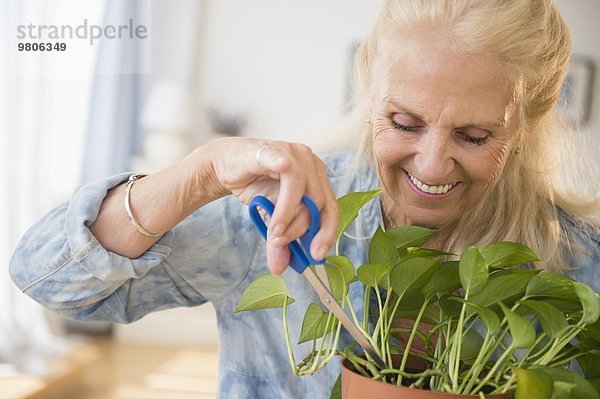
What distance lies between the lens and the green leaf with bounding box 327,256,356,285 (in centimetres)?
87

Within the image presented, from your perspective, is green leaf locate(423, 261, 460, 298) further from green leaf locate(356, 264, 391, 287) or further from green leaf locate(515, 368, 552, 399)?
green leaf locate(515, 368, 552, 399)

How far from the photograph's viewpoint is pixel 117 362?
12.9 ft

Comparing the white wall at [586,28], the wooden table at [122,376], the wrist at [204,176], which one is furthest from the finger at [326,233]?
the white wall at [586,28]

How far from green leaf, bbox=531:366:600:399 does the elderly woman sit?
1.15ft

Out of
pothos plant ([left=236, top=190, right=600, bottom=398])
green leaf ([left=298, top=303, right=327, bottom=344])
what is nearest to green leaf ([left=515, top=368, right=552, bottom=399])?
pothos plant ([left=236, top=190, right=600, bottom=398])

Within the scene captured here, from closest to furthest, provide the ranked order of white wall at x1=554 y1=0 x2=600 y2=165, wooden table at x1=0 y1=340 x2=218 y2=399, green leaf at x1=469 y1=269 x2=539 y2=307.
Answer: green leaf at x1=469 y1=269 x2=539 y2=307 → wooden table at x1=0 y1=340 x2=218 y2=399 → white wall at x1=554 y1=0 x2=600 y2=165

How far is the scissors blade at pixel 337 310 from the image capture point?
0.81 m

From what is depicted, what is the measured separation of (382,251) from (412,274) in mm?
70

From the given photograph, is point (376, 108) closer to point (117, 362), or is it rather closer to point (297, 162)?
point (297, 162)

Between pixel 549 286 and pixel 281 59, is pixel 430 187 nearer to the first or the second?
pixel 549 286

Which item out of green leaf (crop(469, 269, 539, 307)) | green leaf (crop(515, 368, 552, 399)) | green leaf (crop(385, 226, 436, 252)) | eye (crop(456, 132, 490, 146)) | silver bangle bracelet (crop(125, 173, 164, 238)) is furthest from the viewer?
eye (crop(456, 132, 490, 146))

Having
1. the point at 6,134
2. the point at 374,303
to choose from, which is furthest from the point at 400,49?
the point at 6,134

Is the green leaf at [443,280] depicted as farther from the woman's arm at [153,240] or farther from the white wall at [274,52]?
the white wall at [274,52]

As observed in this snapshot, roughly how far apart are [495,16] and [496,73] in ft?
0.26
